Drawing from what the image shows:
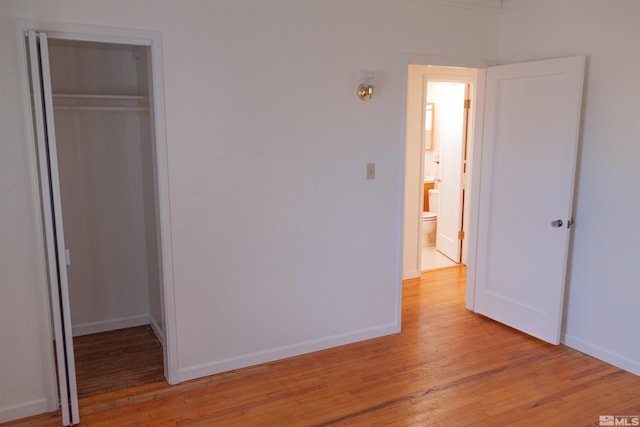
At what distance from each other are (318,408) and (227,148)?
1.68 metres

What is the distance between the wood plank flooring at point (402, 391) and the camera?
2.71m

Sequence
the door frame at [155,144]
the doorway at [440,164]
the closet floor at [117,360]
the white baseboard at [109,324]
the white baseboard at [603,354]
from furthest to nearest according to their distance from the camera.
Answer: the doorway at [440,164] < the white baseboard at [109,324] < the white baseboard at [603,354] < the closet floor at [117,360] < the door frame at [155,144]

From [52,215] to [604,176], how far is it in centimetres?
347

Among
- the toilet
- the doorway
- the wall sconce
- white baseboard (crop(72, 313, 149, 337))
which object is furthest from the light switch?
the toilet

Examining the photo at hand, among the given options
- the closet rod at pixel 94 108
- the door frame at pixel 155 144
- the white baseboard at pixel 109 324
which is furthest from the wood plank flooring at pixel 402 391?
the closet rod at pixel 94 108

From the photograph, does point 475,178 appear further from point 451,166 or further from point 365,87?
point 451,166

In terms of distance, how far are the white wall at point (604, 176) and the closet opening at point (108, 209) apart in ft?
9.77

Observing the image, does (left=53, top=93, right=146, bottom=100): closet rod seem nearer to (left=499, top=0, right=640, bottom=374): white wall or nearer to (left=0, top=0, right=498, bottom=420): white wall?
(left=0, top=0, right=498, bottom=420): white wall

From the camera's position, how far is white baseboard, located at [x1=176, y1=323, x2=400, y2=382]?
3.12 meters

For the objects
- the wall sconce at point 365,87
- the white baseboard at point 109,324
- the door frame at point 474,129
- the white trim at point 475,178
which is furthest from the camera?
the white trim at point 475,178

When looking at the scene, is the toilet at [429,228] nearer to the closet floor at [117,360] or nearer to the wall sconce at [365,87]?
the wall sconce at [365,87]

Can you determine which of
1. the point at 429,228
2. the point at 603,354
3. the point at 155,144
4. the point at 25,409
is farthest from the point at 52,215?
the point at 429,228

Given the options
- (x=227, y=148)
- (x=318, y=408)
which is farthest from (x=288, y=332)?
(x=227, y=148)

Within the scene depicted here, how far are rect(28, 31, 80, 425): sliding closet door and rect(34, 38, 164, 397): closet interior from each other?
72 cm
